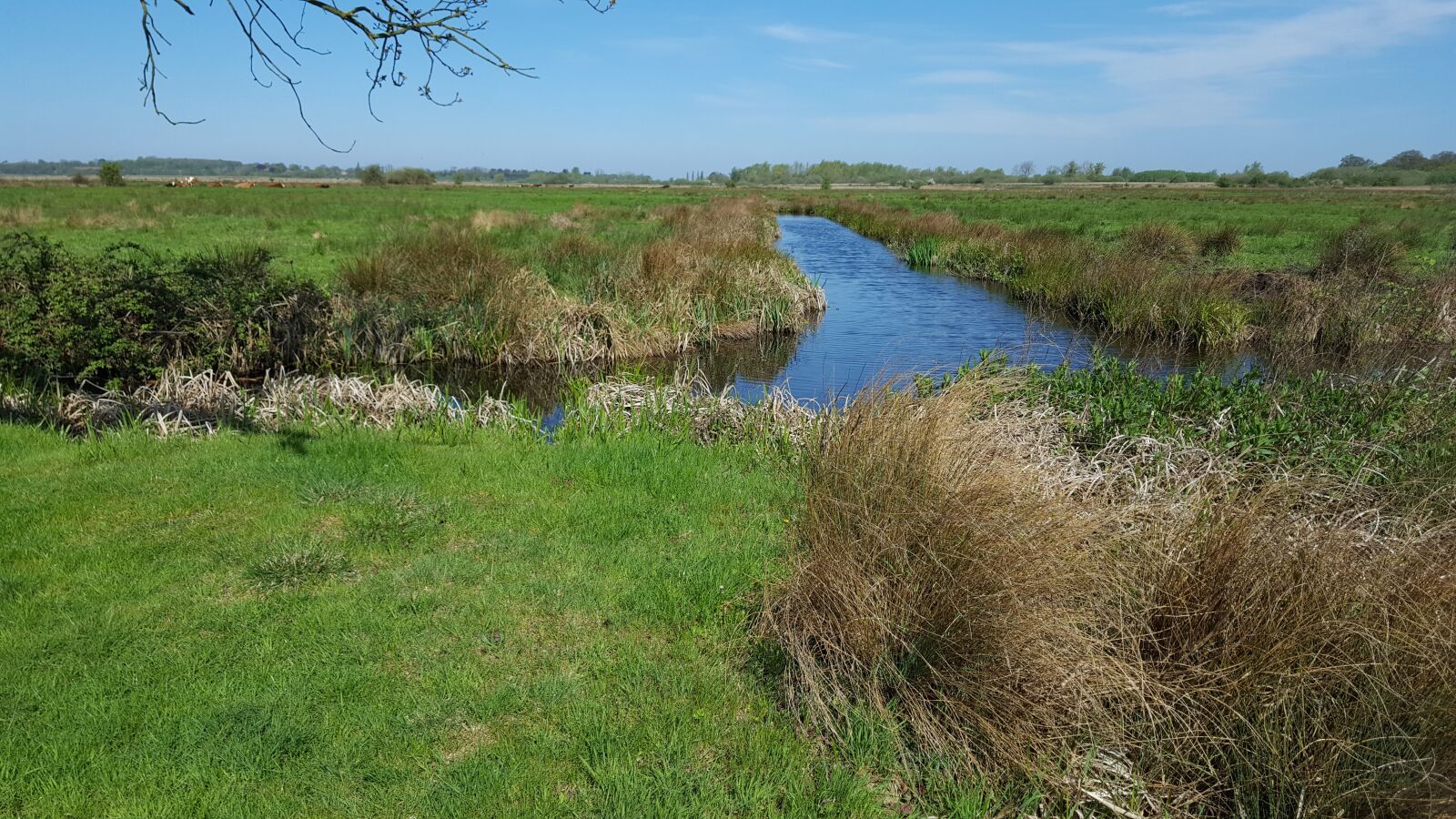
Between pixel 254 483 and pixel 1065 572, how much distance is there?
19.5 feet

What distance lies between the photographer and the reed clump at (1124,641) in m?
2.81

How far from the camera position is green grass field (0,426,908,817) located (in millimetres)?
3094

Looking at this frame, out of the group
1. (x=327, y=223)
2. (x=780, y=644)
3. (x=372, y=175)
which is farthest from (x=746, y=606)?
(x=372, y=175)

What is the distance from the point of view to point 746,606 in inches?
179

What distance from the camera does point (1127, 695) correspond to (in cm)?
328

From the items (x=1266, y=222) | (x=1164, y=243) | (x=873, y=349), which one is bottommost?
(x=873, y=349)

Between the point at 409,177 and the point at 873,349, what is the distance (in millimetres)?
130167

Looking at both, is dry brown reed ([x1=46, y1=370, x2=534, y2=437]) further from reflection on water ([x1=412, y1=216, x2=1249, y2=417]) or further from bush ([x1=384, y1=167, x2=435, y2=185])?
bush ([x1=384, y1=167, x2=435, y2=185])

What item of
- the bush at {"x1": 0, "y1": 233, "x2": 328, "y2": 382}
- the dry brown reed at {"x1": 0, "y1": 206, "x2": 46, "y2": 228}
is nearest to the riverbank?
the bush at {"x1": 0, "y1": 233, "x2": 328, "y2": 382}

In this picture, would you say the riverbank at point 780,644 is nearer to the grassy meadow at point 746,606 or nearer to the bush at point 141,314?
the grassy meadow at point 746,606

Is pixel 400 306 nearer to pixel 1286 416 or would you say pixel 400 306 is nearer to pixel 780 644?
pixel 780 644

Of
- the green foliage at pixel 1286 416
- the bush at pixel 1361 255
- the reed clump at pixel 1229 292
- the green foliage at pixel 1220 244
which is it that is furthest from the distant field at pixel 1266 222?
the green foliage at pixel 1286 416

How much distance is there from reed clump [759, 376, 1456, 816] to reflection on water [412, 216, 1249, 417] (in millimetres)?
2326

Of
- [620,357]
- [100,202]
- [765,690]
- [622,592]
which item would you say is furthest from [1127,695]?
[100,202]
